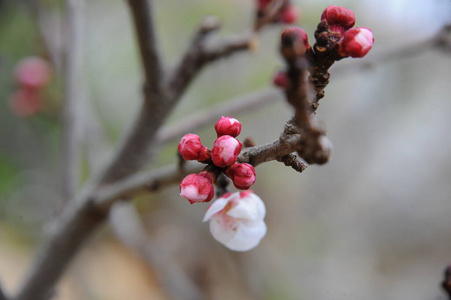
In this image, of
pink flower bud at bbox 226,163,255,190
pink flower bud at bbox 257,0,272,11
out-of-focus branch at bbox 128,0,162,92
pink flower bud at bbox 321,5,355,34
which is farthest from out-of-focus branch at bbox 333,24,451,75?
pink flower bud at bbox 226,163,255,190

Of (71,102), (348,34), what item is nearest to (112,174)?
(71,102)

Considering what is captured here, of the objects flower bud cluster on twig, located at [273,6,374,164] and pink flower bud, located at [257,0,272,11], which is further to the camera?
pink flower bud, located at [257,0,272,11]

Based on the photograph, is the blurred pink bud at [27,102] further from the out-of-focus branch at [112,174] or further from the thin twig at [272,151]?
the thin twig at [272,151]

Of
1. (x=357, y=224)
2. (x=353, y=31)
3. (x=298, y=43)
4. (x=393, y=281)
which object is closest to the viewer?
(x=298, y=43)

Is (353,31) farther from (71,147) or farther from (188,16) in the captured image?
(188,16)

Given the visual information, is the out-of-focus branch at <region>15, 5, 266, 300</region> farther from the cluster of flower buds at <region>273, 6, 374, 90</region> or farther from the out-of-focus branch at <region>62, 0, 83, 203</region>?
the cluster of flower buds at <region>273, 6, 374, 90</region>

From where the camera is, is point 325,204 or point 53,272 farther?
point 325,204

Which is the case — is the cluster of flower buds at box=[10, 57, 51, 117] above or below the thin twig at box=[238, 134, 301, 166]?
below

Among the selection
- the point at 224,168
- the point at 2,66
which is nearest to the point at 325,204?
the point at 224,168
